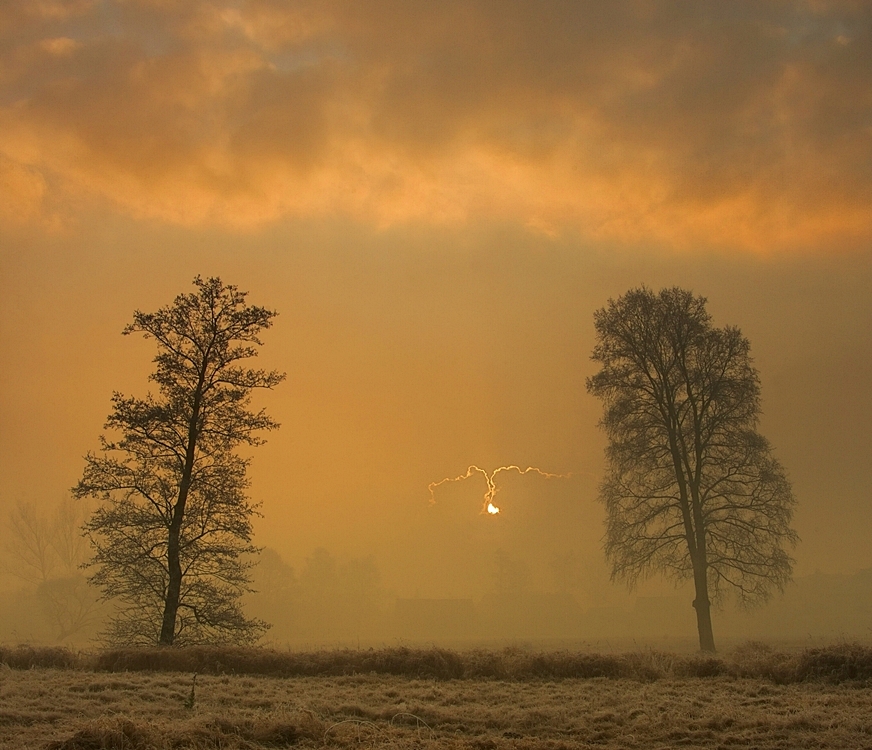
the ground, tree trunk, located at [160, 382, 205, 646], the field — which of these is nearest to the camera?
the ground

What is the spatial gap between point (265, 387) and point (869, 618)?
58729 millimetres

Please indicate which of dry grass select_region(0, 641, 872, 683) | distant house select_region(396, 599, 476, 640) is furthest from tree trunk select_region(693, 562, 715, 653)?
distant house select_region(396, 599, 476, 640)

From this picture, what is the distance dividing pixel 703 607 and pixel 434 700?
13.9m

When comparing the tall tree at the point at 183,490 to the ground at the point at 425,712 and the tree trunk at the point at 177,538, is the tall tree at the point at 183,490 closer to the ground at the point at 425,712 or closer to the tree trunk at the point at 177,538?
the tree trunk at the point at 177,538

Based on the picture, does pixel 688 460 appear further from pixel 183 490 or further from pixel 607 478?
pixel 183 490

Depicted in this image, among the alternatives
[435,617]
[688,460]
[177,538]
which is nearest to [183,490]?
[177,538]

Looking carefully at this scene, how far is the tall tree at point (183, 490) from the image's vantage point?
62.1 feet

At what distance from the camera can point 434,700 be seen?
11148 mm

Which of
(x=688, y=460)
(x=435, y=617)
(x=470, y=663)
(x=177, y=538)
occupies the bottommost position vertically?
(x=435, y=617)

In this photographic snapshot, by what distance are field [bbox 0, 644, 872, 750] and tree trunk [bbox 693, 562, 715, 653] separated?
17.8ft

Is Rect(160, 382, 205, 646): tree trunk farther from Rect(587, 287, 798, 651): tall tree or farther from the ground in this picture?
Rect(587, 287, 798, 651): tall tree

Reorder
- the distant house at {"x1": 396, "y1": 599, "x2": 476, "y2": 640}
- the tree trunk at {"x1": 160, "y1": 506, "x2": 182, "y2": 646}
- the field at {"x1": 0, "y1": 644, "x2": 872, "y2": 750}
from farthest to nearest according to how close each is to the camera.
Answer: the distant house at {"x1": 396, "y1": 599, "x2": 476, "y2": 640}
the tree trunk at {"x1": 160, "y1": 506, "x2": 182, "y2": 646}
the field at {"x1": 0, "y1": 644, "x2": 872, "y2": 750}

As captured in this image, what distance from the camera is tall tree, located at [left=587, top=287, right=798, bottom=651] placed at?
71.0ft

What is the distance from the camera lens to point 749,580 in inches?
859
